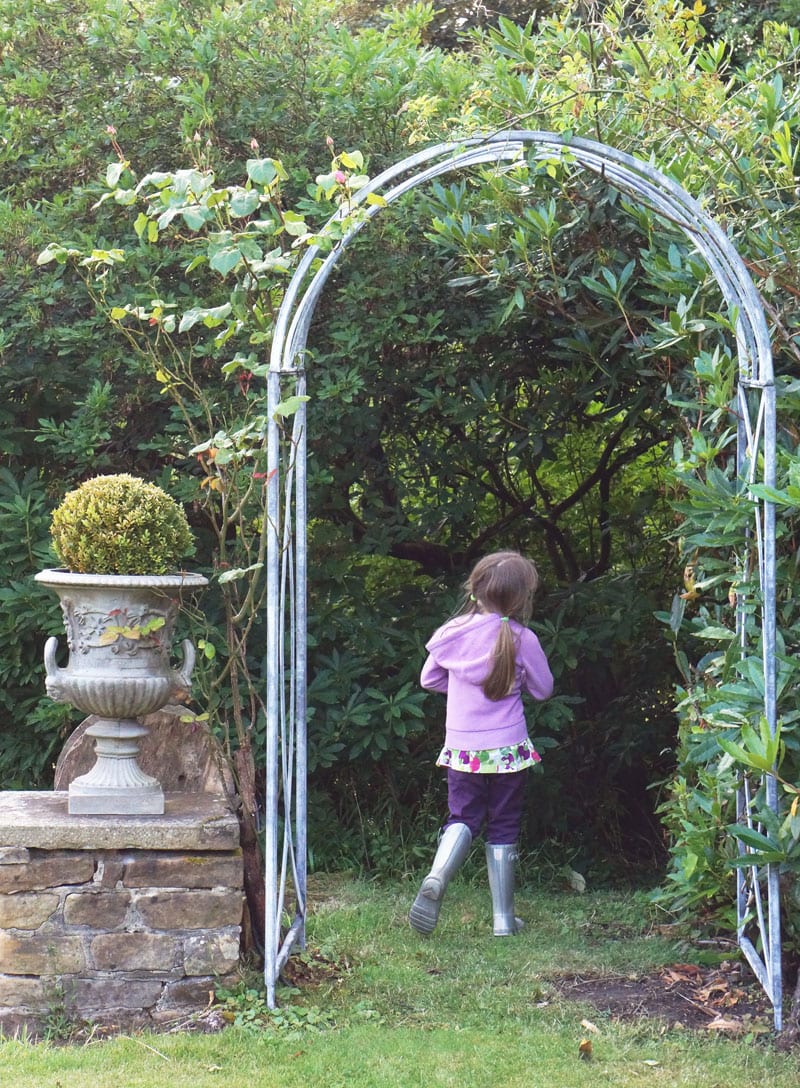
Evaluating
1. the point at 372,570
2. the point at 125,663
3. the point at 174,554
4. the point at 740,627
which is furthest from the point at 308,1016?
the point at 372,570

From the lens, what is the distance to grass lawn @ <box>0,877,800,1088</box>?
3.13 metres

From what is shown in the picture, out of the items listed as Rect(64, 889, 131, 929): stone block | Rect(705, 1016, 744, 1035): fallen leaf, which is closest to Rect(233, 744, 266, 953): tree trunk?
Rect(64, 889, 131, 929): stone block

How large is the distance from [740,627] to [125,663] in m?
1.89

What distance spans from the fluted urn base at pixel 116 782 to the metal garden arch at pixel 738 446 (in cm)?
40

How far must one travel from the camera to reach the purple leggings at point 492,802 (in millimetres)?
4402

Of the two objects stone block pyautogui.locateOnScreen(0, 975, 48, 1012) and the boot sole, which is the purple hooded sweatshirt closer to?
the boot sole

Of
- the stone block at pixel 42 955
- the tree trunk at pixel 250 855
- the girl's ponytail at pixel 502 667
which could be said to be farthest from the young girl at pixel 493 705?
the stone block at pixel 42 955

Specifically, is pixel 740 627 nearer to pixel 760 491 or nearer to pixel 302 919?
pixel 760 491

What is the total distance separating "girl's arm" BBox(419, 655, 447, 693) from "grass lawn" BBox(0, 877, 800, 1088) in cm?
93

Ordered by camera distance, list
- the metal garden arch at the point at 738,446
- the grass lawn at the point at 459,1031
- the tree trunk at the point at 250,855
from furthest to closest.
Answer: the tree trunk at the point at 250,855, the metal garden arch at the point at 738,446, the grass lawn at the point at 459,1031

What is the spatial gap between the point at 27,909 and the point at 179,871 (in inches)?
17.8

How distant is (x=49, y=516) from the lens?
5066 millimetres

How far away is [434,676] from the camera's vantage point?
14.7 feet

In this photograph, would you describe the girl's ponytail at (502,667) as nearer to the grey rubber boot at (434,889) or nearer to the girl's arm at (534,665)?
the girl's arm at (534,665)
